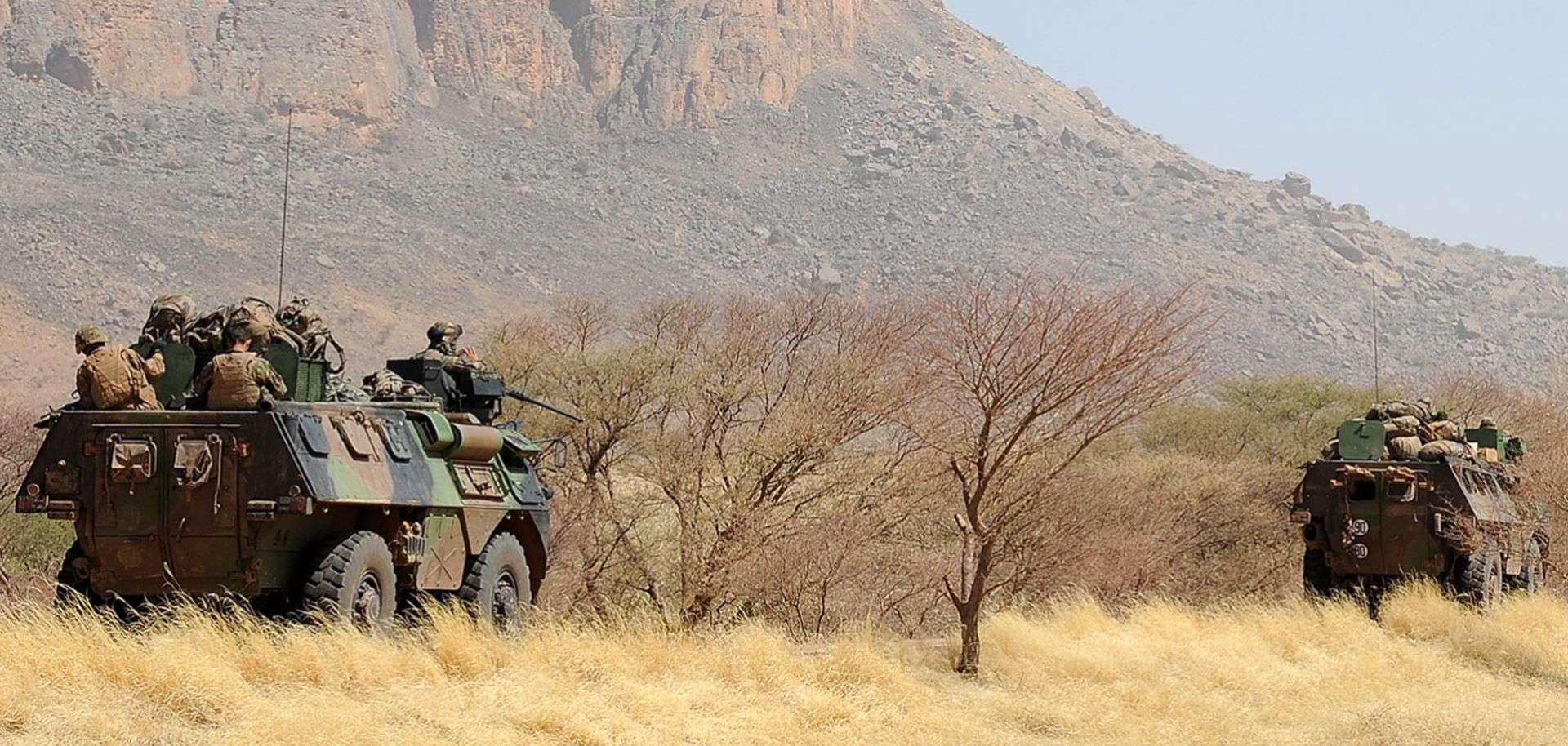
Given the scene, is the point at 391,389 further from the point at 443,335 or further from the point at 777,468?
the point at 777,468

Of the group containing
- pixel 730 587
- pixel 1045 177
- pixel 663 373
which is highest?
pixel 1045 177

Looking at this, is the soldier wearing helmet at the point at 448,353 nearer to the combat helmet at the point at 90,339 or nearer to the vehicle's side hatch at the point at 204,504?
the combat helmet at the point at 90,339

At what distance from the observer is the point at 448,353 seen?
1894 cm

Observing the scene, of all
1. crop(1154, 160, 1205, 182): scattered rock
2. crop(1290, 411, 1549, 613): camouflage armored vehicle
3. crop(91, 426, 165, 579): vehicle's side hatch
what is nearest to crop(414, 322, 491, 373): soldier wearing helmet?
crop(91, 426, 165, 579): vehicle's side hatch

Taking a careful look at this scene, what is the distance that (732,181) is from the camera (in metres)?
112

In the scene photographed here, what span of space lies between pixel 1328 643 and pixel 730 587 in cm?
879

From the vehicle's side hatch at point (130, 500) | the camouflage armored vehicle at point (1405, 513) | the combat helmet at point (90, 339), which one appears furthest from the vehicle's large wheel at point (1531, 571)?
the combat helmet at point (90, 339)

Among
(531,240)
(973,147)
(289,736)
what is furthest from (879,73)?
(289,736)

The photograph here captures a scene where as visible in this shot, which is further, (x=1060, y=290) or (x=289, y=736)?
(x=1060, y=290)

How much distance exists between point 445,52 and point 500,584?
10424 centimetres

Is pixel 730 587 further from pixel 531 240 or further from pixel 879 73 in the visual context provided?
pixel 879 73

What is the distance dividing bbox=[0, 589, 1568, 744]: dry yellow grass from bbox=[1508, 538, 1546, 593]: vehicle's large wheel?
146 inches

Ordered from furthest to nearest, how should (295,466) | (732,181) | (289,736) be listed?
1. (732,181)
2. (295,466)
3. (289,736)

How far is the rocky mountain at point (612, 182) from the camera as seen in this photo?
85.0 metres
